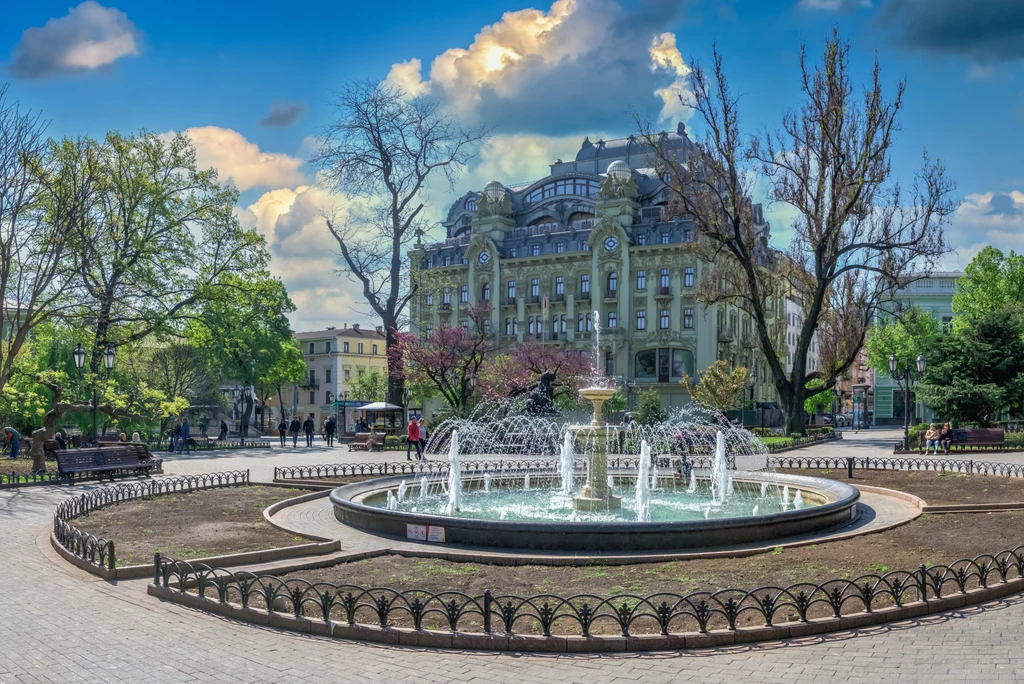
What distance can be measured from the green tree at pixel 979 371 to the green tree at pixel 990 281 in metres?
11.0

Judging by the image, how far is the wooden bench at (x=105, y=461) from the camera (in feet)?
69.7

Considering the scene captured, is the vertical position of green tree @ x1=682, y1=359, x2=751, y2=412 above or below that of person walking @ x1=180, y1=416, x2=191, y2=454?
above

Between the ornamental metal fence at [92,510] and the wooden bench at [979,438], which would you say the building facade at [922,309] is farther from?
the ornamental metal fence at [92,510]

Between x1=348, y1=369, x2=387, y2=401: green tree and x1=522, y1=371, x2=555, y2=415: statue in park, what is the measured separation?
41.5m

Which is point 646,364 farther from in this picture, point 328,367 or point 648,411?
point 328,367

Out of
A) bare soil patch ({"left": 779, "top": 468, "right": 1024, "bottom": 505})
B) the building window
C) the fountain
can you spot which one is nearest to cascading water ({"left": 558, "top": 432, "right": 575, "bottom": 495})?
the fountain

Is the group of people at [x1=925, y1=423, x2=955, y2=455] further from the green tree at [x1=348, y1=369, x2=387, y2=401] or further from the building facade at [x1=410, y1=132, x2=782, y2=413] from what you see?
the green tree at [x1=348, y1=369, x2=387, y2=401]

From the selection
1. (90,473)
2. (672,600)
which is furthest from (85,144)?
(672,600)

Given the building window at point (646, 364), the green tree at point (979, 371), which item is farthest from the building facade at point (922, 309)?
the green tree at point (979, 371)

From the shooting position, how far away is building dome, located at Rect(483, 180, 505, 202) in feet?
211

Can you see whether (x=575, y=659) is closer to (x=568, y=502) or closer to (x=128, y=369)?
(x=568, y=502)

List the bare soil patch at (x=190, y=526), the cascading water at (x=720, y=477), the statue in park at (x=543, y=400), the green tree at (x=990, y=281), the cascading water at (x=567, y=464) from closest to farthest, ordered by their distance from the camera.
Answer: the bare soil patch at (x=190, y=526) → the cascading water at (x=720, y=477) → the cascading water at (x=567, y=464) → the statue in park at (x=543, y=400) → the green tree at (x=990, y=281)

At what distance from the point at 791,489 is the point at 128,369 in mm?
38721

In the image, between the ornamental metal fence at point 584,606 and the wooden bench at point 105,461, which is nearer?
the ornamental metal fence at point 584,606
